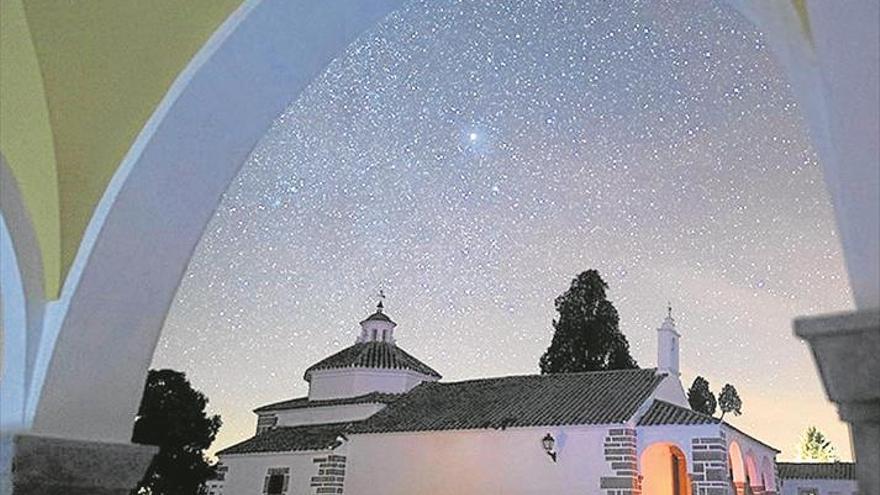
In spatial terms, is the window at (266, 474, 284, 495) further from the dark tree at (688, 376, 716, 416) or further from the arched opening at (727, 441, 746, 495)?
the dark tree at (688, 376, 716, 416)

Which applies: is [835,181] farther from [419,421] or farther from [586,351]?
[586,351]

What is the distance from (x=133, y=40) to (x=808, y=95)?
1.49 meters

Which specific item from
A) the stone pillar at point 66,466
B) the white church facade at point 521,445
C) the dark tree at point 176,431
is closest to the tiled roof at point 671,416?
the white church facade at point 521,445

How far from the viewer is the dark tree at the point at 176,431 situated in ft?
53.4

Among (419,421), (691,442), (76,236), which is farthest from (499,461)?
(76,236)

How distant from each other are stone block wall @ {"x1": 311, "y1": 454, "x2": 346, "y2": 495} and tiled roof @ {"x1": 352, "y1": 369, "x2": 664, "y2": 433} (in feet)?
2.19

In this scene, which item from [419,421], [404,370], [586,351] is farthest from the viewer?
[586,351]

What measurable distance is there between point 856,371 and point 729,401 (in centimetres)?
2825

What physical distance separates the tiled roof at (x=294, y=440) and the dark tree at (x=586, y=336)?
21.9 feet

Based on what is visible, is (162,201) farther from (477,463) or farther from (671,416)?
(477,463)

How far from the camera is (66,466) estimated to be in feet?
5.74

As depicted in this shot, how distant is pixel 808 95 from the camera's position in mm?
1094

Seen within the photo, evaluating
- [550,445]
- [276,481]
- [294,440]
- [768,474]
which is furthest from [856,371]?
[294,440]

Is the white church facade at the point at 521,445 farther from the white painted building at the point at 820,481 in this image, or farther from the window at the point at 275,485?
the white painted building at the point at 820,481
